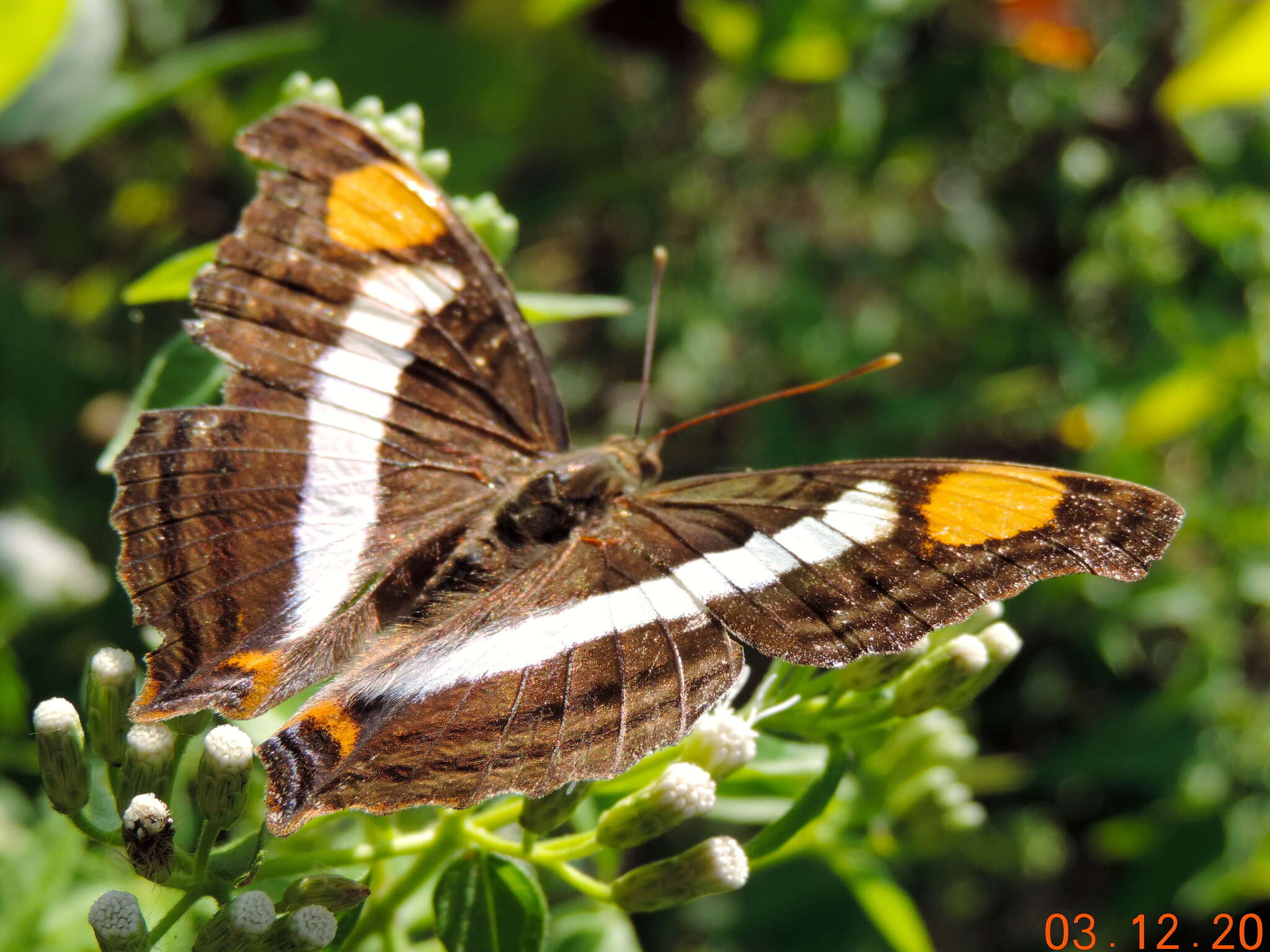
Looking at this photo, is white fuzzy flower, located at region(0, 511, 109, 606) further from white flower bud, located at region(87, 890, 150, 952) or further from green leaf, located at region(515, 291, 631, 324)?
white flower bud, located at region(87, 890, 150, 952)

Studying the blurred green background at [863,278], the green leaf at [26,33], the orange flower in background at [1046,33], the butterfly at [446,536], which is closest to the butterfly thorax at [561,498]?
the butterfly at [446,536]


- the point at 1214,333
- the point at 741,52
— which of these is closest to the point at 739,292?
the point at 741,52

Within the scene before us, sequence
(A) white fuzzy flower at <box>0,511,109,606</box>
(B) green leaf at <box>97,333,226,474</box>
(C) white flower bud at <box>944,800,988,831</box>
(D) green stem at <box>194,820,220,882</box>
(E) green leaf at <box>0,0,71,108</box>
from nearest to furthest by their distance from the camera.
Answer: (D) green stem at <box>194,820,220,882</box>
(B) green leaf at <box>97,333,226,474</box>
(C) white flower bud at <box>944,800,988,831</box>
(E) green leaf at <box>0,0,71,108</box>
(A) white fuzzy flower at <box>0,511,109,606</box>

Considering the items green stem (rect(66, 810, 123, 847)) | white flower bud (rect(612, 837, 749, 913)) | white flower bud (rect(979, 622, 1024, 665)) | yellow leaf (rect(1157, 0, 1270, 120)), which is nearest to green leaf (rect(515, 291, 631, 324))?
white flower bud (rect(979, 622, 1024, 665))

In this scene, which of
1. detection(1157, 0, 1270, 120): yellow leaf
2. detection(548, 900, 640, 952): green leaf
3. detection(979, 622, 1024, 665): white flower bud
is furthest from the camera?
detection(1157, 0, 1270, 120): yellow leaf

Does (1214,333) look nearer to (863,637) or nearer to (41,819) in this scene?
(863,637)

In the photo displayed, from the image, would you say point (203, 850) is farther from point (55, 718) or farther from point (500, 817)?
point (500, 817)

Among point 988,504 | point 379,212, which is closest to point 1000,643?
point 988,504
